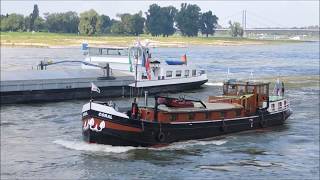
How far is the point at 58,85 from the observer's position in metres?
62.3

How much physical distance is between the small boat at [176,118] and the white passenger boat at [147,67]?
19716mm

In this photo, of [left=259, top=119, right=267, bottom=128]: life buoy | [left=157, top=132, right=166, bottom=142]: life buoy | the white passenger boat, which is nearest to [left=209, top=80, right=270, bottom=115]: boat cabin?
[left=259, top=119, right=267, bottom=128]: life buoy

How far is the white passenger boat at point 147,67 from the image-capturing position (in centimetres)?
6894

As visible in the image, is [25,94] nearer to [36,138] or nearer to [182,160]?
[36,138]

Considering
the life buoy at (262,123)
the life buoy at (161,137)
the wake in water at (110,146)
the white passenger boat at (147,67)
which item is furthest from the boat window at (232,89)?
the white passenger boat at (147,67)

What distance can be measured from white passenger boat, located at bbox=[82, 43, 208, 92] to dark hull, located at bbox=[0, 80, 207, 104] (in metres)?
0.35

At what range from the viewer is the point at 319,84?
278 feet

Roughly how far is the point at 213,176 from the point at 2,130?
18649 millimetres

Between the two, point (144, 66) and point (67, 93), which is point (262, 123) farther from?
point (144, 66)

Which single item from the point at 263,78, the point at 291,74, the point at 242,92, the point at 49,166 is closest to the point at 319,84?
the point at 263,78

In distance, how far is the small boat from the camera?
3731 centimetres

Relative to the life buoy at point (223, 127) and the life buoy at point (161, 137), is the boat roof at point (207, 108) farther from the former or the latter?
the life buoy at point (161, 137)

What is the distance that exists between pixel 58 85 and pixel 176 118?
25799mm

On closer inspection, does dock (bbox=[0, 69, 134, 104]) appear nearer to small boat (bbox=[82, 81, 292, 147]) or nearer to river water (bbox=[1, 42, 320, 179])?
river water (bbox=[1, 42, 320, 179])
